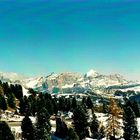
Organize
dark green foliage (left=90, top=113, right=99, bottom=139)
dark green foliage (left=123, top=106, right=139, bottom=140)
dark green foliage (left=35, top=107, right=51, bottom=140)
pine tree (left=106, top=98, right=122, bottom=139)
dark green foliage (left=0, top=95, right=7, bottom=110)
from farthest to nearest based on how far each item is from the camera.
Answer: dark green foliage (left=0, top=95, right=7, bottom=110)
dark green foliage (left=90, top=113, right=99, bottom=139)
dark green foliage (left=123, top=106, right=139, bottom=140)
pine tree (left=106, top=98, right=122, bottom=139)
dark green foliage (left=35, top=107, right=51, bottom=140)

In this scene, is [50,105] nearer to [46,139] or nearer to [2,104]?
[2,104]

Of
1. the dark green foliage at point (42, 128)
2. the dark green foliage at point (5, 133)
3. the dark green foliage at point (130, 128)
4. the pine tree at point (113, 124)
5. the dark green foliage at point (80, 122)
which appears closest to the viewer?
the dark green foliage at point (5, 133)

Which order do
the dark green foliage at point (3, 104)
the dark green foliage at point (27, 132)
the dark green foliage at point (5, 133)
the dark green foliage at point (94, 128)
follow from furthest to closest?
the dark green foliage at point (3, 104) < the dark green foliage at point (94, 128) < the dark green foliage at point (27, 132) < the dark green foliage at point (5, 133)

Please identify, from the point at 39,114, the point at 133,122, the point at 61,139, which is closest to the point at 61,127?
the point at 61,139

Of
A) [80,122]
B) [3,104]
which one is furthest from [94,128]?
[3,104]

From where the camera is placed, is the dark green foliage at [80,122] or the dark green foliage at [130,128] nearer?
the dark green foliage at [130,128]

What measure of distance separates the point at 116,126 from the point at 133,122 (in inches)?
251

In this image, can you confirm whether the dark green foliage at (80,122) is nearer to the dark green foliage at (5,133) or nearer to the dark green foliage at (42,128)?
the dark green foliage at (42,128)

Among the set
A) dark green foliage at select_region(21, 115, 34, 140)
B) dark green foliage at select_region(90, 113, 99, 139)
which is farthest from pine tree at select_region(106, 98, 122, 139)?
dark green foliage at select_region(21, 115, 34, 140)

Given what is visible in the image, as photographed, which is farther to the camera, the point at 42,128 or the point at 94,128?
the point at 94,128

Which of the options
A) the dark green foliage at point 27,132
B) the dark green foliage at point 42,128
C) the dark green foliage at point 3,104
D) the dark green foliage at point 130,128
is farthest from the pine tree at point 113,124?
the dark green foliage at point 3,104

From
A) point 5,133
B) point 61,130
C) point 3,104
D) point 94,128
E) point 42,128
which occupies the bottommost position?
point 61,130

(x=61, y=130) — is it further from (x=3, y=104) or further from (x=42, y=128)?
(x=3, y=104)

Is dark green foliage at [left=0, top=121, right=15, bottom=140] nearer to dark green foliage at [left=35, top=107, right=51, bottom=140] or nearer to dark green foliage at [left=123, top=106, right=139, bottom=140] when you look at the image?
dark green foliage at [left=35, top=107, right=51, bottom=140]
